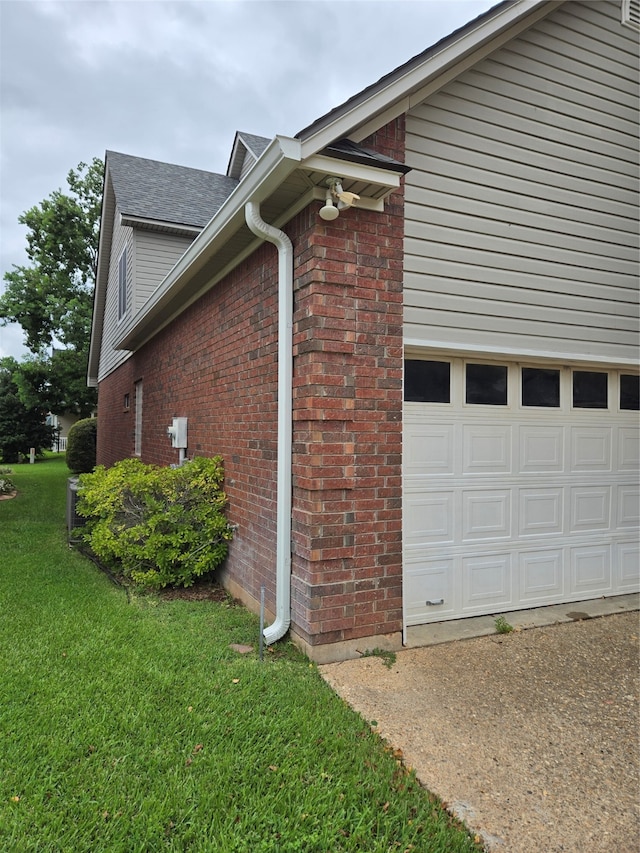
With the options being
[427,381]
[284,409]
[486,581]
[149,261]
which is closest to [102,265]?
[149,261]

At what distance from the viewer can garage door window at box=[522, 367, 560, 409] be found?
4.80m

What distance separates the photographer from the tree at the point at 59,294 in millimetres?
21938

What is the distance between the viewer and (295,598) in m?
3.80

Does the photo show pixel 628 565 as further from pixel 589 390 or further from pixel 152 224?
pixel 152 224

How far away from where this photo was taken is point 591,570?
5074 millimetres

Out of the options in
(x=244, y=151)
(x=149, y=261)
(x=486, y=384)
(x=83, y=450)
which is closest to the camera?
(x=486, y=384)

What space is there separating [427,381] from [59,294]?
76.2 ft

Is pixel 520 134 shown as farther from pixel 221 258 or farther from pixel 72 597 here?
pixel 72 597

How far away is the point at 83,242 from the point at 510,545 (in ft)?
84.5

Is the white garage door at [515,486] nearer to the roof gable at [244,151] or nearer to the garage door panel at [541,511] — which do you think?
the garage door panel at [541,511]

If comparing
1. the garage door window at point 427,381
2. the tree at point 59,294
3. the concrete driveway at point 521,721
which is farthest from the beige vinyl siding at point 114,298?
the concrete driveway at point 521,721

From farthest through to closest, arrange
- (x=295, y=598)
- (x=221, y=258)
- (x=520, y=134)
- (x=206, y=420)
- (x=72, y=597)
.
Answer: (x=206, y=420) < (x=221, y=258) < (x=72, y=597) < (x=520, y=134) < (x=295, y=598)

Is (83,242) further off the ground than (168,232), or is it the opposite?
(83,242)

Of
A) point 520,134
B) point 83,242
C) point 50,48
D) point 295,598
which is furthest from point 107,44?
point 83,242
